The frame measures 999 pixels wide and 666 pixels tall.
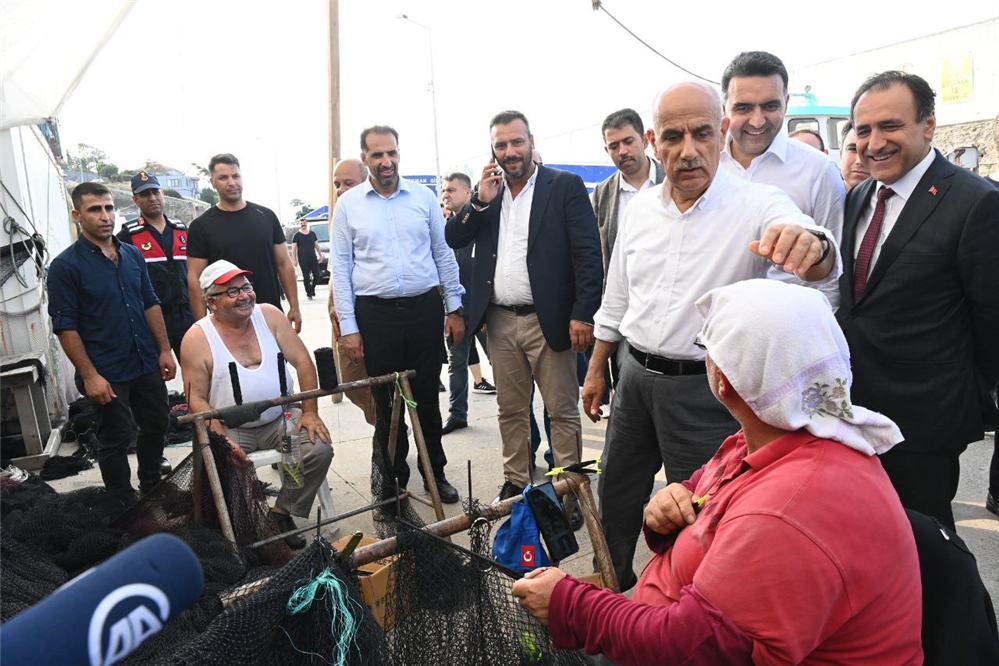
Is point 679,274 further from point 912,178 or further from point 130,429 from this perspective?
point 130,429

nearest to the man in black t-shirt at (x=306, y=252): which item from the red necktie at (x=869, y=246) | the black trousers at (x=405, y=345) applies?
the black trousers at (x=405, y=345)

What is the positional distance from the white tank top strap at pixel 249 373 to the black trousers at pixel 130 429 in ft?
3.40

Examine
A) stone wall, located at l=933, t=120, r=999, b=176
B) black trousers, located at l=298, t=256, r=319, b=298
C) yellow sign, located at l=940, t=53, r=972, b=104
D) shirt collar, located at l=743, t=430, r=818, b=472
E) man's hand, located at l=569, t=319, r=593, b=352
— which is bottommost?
black trousers, located at l=298, t=256, r=319, b=298

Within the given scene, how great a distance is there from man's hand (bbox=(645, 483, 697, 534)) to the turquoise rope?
2.88 ft

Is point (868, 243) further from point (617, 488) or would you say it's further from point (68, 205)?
point (68, 205)

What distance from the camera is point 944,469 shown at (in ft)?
7.84

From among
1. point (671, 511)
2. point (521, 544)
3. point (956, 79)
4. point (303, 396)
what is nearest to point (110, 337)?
point (303, 396)

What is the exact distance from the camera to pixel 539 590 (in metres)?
1.52

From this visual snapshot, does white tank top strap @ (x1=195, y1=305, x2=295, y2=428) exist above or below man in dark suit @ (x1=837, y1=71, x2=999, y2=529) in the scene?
below

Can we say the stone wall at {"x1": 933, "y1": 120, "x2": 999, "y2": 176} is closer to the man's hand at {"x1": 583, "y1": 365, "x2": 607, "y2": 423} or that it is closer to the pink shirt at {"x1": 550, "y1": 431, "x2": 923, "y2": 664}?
the man's hand at {"x1": 583, "y1": 365, "x2": 607, "y2": 423}

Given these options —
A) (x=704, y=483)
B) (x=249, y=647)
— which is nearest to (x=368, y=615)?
(x=249, y=647)

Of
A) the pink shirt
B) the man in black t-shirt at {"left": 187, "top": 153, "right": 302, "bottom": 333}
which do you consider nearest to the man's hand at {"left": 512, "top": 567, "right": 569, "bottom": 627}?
the pink shirt

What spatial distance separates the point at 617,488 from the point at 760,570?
4.96 feet

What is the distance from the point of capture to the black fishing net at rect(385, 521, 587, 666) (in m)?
2.04
